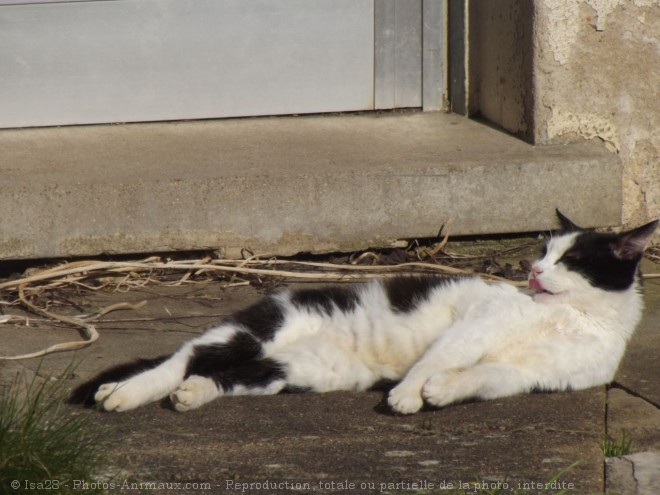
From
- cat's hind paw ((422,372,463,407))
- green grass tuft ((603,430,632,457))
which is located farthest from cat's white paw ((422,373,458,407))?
green grass tuft ((603,430,632,457))

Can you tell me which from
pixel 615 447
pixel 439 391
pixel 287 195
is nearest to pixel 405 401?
pixel 439 391

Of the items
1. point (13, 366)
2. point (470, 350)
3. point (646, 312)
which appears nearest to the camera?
point (470, 350)

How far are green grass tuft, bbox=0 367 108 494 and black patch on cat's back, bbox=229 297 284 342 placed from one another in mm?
961

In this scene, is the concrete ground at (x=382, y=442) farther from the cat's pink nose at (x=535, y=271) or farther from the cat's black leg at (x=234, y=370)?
the cat's pink nose at (x=535, y=271)

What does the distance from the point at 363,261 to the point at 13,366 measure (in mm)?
1598

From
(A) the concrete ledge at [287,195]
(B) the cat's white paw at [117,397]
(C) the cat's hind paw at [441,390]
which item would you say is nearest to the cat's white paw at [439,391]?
(C) the cat's hind paw at [441,390]

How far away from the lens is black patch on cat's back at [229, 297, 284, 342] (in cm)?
310

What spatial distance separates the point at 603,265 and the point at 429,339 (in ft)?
1.94

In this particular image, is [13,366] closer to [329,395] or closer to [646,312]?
[329,395]

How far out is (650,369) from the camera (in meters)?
3.10

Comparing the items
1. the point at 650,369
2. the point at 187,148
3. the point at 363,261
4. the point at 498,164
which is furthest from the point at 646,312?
the point at 187,148

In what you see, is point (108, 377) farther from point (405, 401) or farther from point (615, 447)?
point (615, 447)

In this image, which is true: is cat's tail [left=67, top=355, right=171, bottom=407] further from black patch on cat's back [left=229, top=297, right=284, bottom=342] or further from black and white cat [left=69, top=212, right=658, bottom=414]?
black patch on cat's back [left=229, top=297, right=284, bottom=342]

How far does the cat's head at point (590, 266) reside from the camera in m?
2.93
